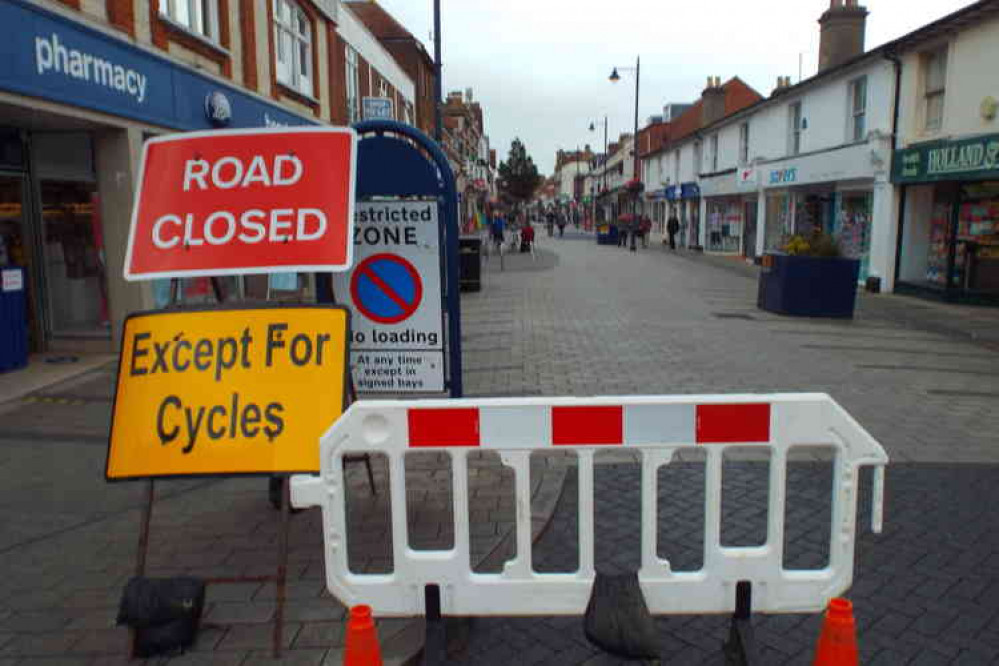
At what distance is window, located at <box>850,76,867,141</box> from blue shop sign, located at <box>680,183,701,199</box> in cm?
1402

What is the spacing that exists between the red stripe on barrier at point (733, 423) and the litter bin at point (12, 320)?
26.5 ft

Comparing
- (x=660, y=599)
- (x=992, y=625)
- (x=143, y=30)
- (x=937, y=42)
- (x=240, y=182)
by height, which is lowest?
(x=992, y=625)

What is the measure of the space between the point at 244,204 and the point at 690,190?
32565 mm

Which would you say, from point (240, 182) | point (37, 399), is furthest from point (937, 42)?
point (37, 399)

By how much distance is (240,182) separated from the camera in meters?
3.87

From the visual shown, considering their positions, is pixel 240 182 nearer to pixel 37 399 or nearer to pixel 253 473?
pixel 253 473

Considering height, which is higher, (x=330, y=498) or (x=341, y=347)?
(x=341, y=347)

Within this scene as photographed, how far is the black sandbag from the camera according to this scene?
2.76m

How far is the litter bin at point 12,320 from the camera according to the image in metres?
8.04

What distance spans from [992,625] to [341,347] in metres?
3.14

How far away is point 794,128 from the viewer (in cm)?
2273

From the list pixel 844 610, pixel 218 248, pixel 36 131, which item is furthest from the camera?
pixel 36 131

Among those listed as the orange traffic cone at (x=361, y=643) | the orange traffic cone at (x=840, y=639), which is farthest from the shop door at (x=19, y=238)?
the orange traffic cone at (x=840, y=639)

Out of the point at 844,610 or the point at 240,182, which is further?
the point at 240,182
